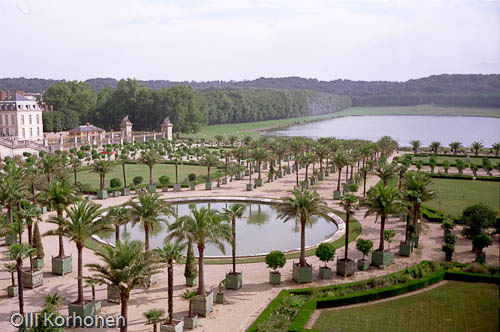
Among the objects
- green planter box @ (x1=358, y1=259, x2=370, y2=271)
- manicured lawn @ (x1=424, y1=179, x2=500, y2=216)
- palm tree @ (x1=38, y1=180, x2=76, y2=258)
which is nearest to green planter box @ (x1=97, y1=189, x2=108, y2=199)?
palm tree @ (x1=38, y1=180, x2=76, y2=258)

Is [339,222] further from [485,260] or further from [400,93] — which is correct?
[400,93]

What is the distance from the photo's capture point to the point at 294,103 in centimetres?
17562

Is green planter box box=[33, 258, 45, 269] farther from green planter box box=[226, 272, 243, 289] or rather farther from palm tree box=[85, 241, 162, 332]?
green planter box box=[226, 272, 243, 289]

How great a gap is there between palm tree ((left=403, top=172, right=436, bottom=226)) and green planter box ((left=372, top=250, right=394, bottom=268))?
431 cm

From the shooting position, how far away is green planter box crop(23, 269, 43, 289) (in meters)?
23.0

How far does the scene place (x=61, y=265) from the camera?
24.8 m

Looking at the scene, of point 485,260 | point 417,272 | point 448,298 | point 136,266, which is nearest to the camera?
point 136,266

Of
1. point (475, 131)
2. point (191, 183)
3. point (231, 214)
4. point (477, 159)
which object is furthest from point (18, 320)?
point (475, 131)

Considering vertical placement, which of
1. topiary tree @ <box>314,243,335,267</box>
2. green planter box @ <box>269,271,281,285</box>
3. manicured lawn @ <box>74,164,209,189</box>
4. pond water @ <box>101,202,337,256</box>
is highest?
topiary tree @ <box>314,243,335,267</box>

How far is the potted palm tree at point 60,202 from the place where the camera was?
24922 mm

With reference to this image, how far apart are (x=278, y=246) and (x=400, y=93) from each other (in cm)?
17820

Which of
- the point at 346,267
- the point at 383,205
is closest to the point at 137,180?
the point at 346,267

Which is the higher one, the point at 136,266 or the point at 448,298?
the point at 136,266

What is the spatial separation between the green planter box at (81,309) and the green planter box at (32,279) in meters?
4.44
